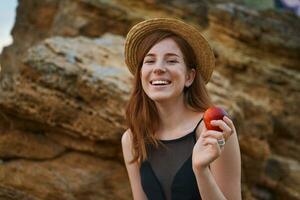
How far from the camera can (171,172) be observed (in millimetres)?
2951

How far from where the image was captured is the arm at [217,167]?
7.91 feet

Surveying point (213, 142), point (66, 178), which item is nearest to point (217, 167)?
point (213, 142)

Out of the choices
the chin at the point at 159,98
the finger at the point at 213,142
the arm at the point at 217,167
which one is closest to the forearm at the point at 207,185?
the arm at the point at 217,167

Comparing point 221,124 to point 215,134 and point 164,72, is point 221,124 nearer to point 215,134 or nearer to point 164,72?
point 215,134

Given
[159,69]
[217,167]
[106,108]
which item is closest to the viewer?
[217,167]

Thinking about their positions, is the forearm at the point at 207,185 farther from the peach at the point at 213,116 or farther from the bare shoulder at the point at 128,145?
the bare shoulder at the point at 128,145

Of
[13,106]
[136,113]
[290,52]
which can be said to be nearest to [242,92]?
[290,52]

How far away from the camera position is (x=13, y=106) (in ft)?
17.2

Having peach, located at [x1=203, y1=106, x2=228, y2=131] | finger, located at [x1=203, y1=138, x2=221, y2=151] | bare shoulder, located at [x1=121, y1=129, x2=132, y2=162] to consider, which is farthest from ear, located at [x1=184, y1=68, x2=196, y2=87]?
finger, located at [x1=203, y1=138, x2=221, y2=151]

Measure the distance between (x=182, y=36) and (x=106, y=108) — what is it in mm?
2264

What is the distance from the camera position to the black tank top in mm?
2865

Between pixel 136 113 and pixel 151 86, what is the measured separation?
0.34 metres

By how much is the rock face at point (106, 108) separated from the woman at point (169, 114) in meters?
1.94

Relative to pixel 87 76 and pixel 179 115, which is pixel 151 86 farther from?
pixel 87 76
